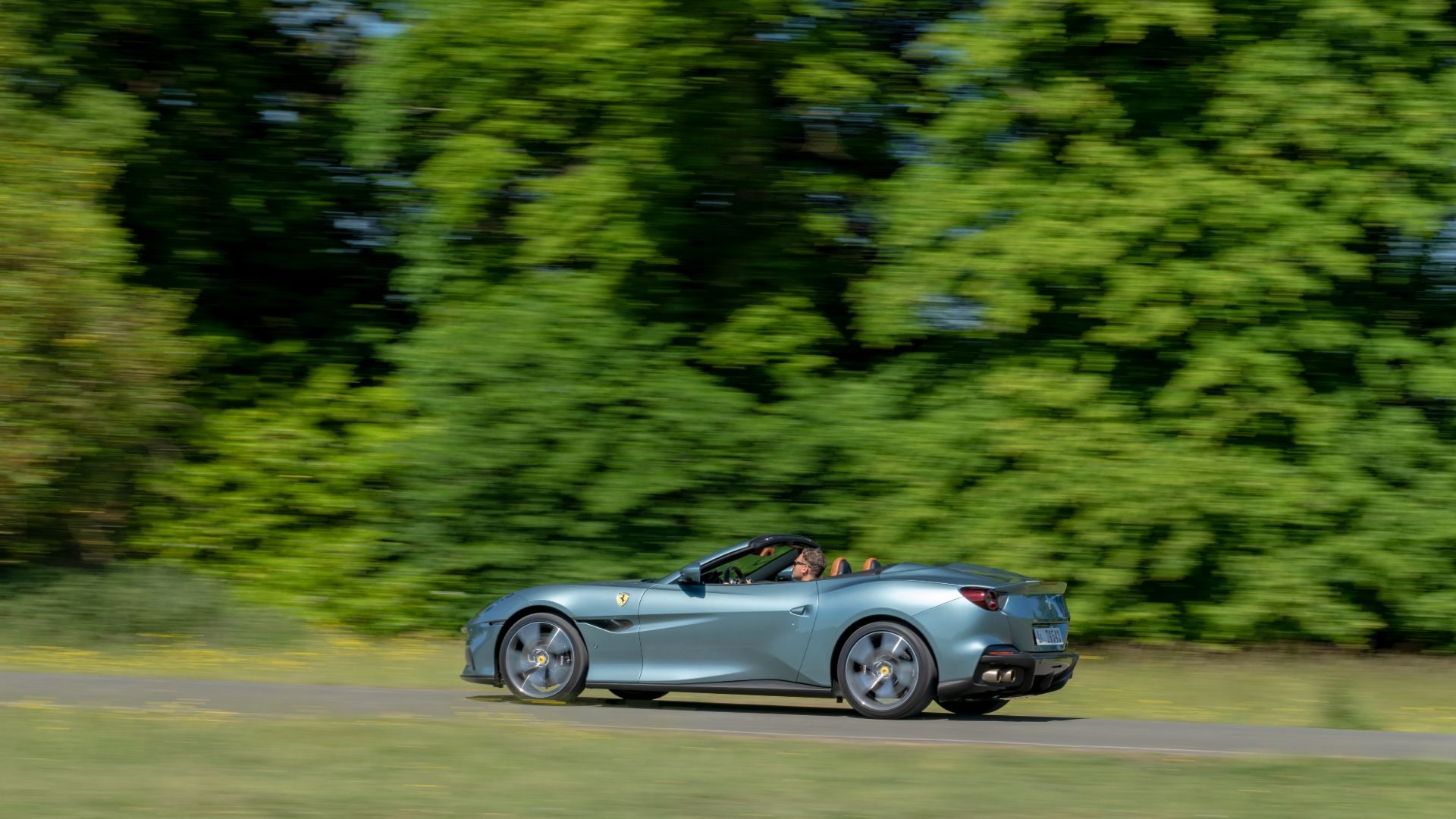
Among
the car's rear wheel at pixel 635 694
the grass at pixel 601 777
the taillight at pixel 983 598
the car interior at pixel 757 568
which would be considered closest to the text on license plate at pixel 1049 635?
the taillight at pixel 983 598

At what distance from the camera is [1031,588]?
1070cm

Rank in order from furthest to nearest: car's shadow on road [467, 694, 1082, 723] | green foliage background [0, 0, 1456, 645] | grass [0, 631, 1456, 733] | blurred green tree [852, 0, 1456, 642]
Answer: green foliage background [0, 0, 1456, 645]
blurred green tree [852, 0, 1456, 642]
grass [0, 631, 1456, 733]
car's shadow on road [467, 694, 1082, 723]

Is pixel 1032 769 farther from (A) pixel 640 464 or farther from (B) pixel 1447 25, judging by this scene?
(B) pixel 1447 25

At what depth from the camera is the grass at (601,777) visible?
691cm

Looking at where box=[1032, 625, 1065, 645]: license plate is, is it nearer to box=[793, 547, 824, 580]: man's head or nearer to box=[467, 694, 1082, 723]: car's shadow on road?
box=[467, 694, 1082, 723]: car's shadow on road

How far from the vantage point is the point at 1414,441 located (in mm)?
15680

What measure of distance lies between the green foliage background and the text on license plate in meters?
5.04

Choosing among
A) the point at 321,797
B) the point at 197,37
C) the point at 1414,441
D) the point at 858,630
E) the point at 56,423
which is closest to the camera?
the point at 321,797

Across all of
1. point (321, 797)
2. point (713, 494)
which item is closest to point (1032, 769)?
point (321, 797)

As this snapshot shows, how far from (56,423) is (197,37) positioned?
18.2 feet

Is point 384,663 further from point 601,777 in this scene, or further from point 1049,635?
point 601,777

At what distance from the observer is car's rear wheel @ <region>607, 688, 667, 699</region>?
453 inches

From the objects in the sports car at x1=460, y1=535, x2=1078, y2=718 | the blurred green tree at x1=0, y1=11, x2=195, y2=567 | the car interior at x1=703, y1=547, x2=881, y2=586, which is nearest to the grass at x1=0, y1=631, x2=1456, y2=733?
the sports car at x1=460, y1=535, x2=1078, y2=718

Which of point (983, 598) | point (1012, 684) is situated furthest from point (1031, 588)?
point (1012, 684)
